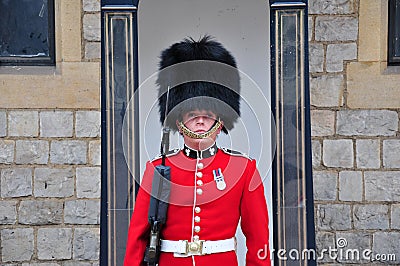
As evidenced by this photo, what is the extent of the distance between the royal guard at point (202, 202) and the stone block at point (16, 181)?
5.28 ft

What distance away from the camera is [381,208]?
4.21 meters

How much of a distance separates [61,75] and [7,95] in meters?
0.36

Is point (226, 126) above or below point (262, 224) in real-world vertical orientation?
above

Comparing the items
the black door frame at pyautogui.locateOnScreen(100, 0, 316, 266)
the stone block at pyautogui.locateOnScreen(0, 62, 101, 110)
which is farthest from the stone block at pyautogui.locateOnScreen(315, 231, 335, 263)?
the stone block at pyautogui.locateOnScreen(0, 62, 101, 110)

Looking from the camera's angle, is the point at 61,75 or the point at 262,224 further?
the point at 61,75

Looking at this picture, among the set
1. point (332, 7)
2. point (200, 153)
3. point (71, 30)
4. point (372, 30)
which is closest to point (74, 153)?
point (71, 30)

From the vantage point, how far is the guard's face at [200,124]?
9.08 ft

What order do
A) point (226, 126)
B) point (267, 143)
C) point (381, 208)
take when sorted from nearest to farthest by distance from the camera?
point (226, 126) → point (267, 143) → point (381, 208)

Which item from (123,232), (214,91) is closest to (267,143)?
(214,91)

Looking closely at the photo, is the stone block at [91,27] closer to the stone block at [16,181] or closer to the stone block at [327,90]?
the stone block at [16,181]

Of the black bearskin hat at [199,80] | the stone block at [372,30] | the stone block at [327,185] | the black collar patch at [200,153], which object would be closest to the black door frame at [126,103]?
the black bearskin hat at [199,80]

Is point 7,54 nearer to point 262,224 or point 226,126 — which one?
point 226,126

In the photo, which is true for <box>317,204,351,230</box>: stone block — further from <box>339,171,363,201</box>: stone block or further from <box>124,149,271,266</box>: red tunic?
<box>124,149,271,266</box>: red tunic

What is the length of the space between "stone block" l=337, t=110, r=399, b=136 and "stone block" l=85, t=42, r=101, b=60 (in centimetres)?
153
